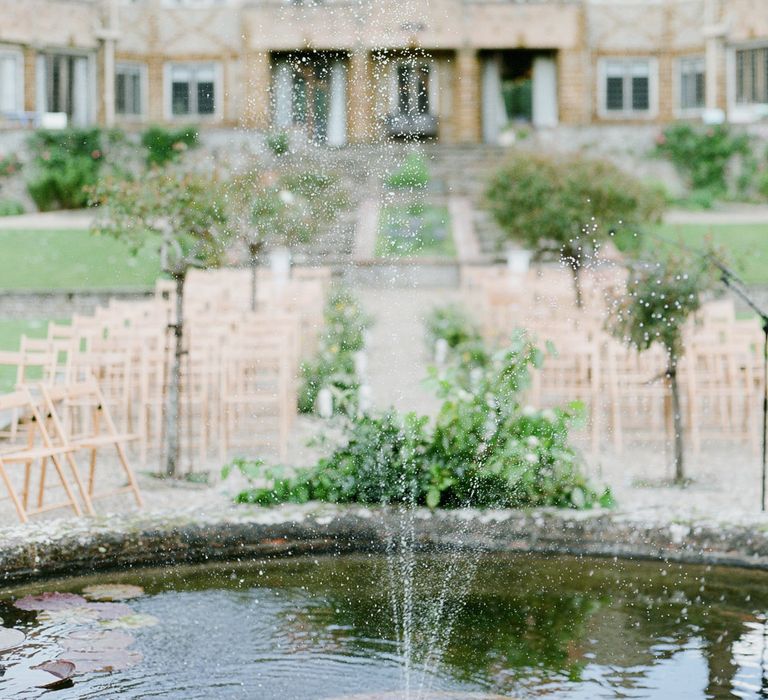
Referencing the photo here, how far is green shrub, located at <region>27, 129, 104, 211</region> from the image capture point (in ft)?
83.2

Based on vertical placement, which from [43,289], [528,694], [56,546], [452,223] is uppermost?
[452,223]

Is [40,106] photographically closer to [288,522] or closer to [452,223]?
[452,223]

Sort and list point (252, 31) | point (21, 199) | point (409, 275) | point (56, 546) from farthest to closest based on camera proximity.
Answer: point (252, 31), point (21, 199), point (409, 275), point (56, 546)

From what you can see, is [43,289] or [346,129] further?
[346,129]

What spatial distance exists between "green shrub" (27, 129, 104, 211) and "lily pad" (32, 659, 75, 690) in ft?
67.5

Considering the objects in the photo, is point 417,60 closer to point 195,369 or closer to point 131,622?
point 195,369

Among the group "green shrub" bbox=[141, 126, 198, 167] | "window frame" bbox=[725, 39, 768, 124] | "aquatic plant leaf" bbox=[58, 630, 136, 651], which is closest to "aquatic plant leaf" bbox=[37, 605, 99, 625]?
"aquatic plant leaf" bbox=[58, 630, 136, 651]

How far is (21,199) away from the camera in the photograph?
85.3 ft

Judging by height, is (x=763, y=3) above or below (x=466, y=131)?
above

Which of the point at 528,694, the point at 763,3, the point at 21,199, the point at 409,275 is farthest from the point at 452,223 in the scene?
the point at 528,694

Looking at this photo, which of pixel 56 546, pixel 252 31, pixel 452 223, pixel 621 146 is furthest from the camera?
pixel 252 31

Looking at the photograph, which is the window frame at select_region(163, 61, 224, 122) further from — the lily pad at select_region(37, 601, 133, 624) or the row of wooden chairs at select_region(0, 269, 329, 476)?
the lily pad at select_region(37, 601, 133, 624)

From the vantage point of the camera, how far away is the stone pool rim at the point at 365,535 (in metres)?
6.23

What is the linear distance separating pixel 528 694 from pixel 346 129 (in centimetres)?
2892
